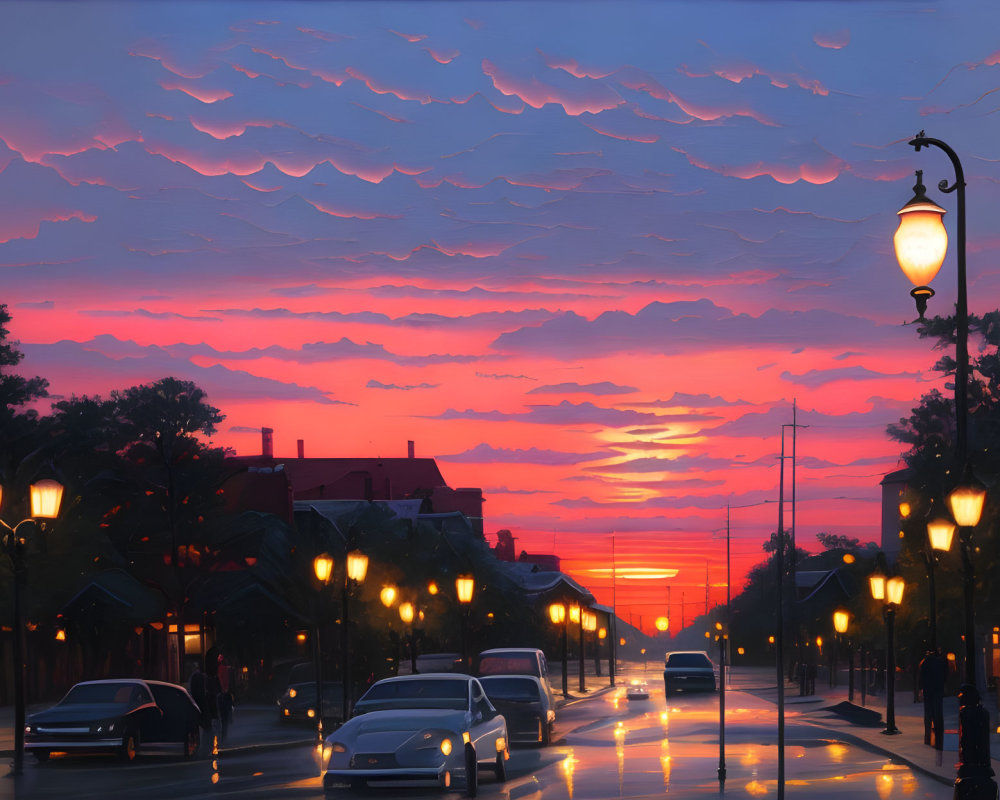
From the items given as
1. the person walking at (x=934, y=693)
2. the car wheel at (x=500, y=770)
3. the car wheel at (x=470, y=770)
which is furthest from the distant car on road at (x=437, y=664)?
the car wheel at (x=470, y=770)

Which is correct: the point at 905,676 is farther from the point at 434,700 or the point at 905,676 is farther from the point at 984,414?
the point at 434,700

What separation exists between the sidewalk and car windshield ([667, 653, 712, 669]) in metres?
3.69

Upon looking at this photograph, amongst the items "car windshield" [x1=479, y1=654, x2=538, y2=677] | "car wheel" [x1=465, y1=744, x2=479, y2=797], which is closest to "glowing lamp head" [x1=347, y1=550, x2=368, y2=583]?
"car windshield" [x1=479, y1=654, x2=538, y2=677]

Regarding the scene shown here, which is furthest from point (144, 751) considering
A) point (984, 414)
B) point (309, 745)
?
point (984, 414)

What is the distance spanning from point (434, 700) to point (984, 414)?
58.2 m

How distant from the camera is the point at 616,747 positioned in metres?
31.2

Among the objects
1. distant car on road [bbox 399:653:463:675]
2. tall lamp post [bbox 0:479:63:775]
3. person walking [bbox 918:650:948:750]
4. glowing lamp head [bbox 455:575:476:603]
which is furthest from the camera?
distant car on road [bbox 399:653:463:675]

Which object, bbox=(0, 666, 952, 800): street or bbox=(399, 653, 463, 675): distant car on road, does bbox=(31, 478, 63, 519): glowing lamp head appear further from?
bbox=(399, 653, 463, 675): distant car on road

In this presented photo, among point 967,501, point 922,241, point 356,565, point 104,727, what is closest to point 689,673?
point 356,565

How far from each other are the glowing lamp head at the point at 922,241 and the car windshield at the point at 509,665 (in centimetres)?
2333

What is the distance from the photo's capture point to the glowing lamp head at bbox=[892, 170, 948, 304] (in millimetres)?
13008

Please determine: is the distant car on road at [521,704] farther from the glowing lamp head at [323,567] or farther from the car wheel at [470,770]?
the car wheel at [470,770]

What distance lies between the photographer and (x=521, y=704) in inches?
1212

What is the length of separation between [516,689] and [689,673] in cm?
3347
